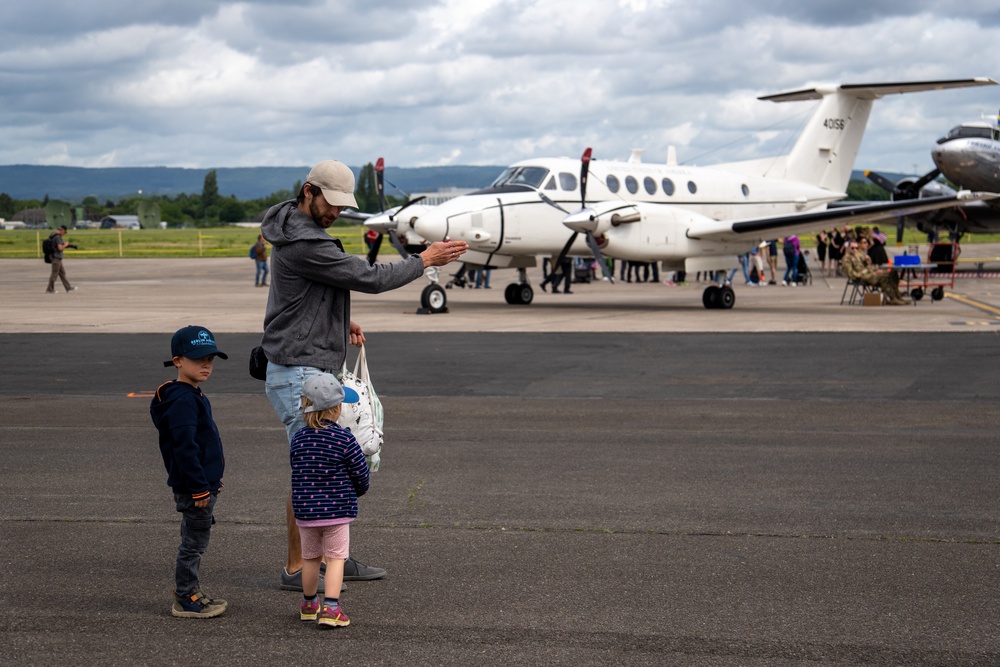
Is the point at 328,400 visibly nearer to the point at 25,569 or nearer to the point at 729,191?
the point at 25,569

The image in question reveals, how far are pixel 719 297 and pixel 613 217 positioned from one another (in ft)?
9.76

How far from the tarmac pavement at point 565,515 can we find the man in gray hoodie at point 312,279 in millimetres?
1106

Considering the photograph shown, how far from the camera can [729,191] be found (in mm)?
27594

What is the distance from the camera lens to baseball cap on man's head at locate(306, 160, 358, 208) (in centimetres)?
526

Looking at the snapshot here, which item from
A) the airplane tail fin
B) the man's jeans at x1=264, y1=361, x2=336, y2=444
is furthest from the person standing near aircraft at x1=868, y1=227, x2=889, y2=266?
the man's jeans at x1=264, y1=361, x2=336, y2=444

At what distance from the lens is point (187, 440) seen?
5000 millimetres

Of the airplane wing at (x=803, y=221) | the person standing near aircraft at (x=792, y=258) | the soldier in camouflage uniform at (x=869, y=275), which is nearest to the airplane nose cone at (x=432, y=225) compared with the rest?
the airplane wing at (x=803, y=221)

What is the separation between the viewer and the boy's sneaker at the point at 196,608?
509cm

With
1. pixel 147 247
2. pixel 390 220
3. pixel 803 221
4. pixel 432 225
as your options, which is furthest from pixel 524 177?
pixel 147 247

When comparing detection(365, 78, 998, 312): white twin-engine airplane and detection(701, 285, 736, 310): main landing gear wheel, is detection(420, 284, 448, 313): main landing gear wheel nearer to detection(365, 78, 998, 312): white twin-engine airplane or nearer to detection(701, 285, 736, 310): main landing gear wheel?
detection(365, 78, 998, 312): white twin-engine airplane

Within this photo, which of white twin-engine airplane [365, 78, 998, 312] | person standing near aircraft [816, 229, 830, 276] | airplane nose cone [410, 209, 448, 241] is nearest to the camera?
airplane nose cone [410, 209, 448, 241]

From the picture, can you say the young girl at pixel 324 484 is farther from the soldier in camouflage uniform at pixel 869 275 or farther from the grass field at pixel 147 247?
the grass field at pixel 147 247

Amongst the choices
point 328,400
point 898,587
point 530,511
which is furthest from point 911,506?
point 328,400

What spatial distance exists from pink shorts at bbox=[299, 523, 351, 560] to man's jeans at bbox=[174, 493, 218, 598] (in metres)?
0.45
